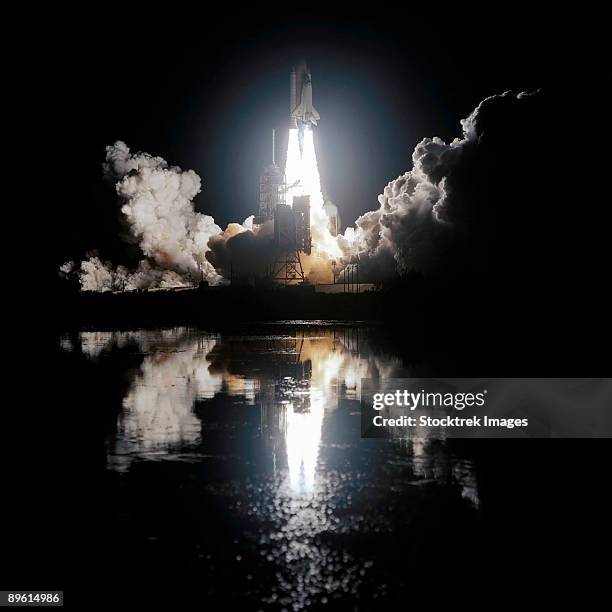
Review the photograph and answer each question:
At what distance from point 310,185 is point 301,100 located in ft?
25.3

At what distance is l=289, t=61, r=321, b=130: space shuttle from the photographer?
81.0 metres

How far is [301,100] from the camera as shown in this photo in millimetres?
81125

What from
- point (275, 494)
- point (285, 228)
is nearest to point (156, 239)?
point (285, 228)

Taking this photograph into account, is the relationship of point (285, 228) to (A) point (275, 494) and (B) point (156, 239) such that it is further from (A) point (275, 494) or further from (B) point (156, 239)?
(A) point (275, 494)

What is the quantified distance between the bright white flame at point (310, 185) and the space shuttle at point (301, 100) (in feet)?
2.58

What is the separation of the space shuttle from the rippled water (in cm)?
6108

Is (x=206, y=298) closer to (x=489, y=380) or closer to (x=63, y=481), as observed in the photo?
(x=489, y=380)

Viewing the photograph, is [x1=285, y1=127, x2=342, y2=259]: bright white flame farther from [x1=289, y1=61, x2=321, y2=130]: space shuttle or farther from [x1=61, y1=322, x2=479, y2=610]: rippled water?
[x1=61, y1=322, x2=479, y2=610]: rippled water

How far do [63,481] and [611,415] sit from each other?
992 cm

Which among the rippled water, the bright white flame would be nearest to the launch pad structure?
the bright white flame

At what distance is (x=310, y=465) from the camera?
12945 mm

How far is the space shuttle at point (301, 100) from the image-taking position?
8100 centimetres

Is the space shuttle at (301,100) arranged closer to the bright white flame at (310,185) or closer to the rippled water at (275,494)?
the bright white flame at (310,185)

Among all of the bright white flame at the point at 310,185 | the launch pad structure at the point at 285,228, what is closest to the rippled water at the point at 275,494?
the launch pad structure at the point at 285,228
